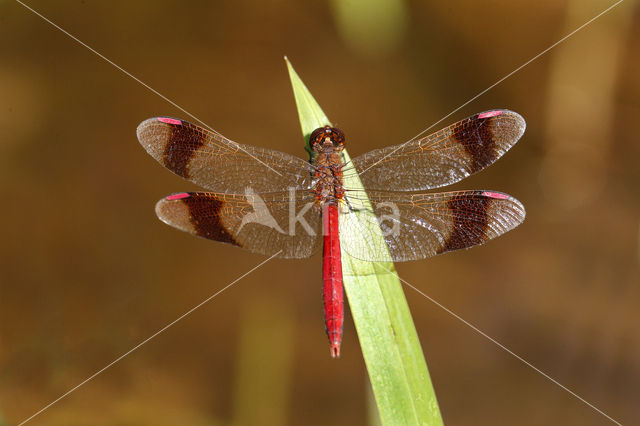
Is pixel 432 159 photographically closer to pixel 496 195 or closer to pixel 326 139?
pixel 496 195

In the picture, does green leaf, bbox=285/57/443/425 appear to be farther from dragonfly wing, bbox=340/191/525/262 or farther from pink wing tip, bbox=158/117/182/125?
pink wing tip, bbox=158/117/182/125

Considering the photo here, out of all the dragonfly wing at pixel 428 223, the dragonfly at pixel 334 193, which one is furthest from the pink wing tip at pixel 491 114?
the dragonfly wing at pixel 428 223

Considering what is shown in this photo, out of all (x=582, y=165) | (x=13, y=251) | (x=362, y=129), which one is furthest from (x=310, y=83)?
(x=13, y=251)

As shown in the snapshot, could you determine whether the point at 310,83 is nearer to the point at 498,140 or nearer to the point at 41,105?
the point at 498,140
